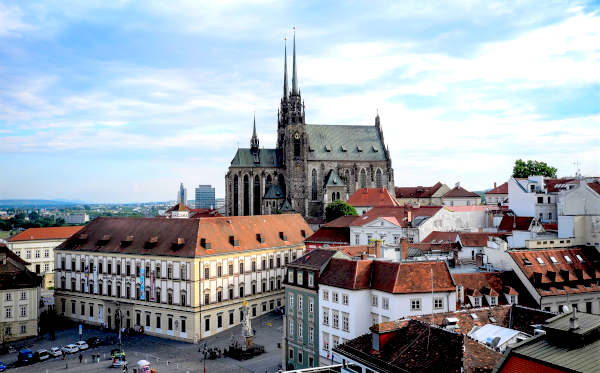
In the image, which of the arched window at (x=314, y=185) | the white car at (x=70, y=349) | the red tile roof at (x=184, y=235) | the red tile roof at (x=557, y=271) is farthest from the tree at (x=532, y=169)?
the white car at (x=70, y=349)

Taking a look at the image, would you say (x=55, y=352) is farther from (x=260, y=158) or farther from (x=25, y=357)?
(x=260, y=158)

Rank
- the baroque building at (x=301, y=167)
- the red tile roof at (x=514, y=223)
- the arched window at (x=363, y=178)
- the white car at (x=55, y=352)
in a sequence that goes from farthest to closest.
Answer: the arched window at (x=363, y=178) < the baroque building at (x=301, y=167) < the red tile roof at (x=514, y=223) < the white car at (x=55, y=352)

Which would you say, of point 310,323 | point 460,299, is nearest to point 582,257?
point 460,299

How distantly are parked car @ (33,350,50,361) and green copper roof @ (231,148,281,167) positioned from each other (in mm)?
84907

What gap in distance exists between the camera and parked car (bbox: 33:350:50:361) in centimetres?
5903

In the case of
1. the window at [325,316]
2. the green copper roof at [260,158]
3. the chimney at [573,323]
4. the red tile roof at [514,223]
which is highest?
the green copper roof at [260,158]

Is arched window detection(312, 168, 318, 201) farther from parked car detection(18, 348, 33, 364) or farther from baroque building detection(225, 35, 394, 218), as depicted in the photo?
parked car detection(18, 348, 33, 364)

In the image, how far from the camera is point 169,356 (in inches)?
2303

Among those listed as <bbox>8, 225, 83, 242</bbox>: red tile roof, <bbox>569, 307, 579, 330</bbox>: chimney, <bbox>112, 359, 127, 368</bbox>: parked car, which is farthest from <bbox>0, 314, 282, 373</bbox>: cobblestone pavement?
<bbox>8, 225, 83, 242</bbox>: red tile roof

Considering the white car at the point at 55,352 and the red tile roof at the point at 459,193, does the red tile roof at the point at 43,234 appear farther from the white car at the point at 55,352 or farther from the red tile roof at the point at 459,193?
the red tile roof at the point at 459,193

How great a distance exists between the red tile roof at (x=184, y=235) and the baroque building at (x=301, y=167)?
50109 millimetres

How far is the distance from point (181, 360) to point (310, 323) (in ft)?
53.0

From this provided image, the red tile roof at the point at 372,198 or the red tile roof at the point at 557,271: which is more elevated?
the red tile roof at the point at 372,198

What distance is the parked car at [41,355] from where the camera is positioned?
194ft
